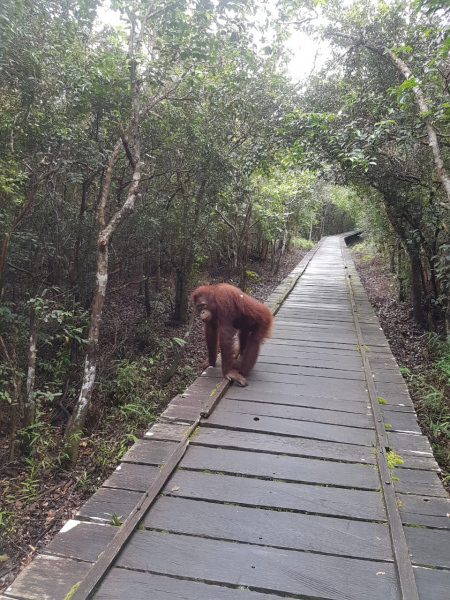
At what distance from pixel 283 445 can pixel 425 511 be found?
103 centimetres

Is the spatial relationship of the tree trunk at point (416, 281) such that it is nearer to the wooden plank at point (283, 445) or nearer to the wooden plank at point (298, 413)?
the wooden plank at point (298, 413)

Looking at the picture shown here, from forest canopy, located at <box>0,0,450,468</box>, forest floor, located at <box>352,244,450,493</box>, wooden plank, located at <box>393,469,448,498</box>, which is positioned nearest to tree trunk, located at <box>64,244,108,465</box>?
forest canopy, located at <box>0,0,450,468</box>

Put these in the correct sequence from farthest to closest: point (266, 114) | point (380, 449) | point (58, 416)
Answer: point (266, 114), point (58, 416), point (380, 449)

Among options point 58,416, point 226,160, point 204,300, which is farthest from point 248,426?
point 226,160

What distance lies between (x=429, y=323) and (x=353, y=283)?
11.4ft

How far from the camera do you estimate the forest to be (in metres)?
4.56

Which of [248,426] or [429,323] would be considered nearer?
[248,426]

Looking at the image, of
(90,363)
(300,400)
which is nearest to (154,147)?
(90,363)

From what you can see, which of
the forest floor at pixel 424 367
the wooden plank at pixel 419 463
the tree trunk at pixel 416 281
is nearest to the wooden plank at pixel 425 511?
the wooden plank at pixel 419 463

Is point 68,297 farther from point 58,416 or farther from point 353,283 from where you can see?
point 353,283

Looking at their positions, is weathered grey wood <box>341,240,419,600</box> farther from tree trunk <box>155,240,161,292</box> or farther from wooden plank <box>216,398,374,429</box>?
tree trunk <box>155,240,161,292</box>

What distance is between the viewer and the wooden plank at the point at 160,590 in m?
1.71

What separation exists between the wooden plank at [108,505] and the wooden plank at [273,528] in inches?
5.3

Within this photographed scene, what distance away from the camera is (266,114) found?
7.66 metres
